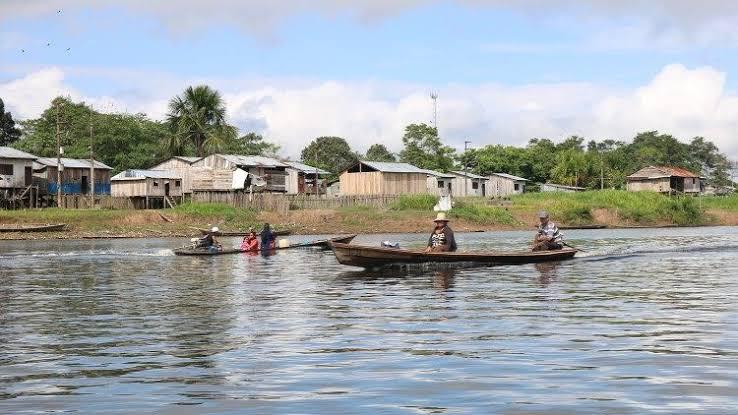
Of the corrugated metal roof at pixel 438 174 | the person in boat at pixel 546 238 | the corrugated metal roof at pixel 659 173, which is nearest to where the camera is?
the person in boat at pixel 546 238

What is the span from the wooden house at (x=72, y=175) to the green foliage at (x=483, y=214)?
94.3 feet

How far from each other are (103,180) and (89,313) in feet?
211

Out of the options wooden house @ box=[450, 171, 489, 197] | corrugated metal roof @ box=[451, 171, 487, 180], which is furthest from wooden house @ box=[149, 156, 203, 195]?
corrugated metal roof @ box=[451, 171, 487, 180]

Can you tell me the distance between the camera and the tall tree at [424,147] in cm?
9894

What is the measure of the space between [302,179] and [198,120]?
10623 millimetres

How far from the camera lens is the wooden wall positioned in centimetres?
8081

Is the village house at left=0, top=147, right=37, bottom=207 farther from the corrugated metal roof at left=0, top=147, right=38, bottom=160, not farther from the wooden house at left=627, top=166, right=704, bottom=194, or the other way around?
the wooden house at left=627, top=166, right=704, bottom=194

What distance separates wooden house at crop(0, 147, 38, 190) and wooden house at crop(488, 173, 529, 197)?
152 ft

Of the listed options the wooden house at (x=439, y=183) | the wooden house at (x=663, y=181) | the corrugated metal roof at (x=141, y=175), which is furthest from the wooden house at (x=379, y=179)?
the wooden house at (x=663, y=181)

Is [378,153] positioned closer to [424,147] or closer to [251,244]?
[424,147]

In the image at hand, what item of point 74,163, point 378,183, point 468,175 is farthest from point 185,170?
point 468,175

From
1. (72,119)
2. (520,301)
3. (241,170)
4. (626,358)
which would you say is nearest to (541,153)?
(241,170)

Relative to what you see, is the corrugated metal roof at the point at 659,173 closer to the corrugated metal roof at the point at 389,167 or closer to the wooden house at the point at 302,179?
the corrugated metal roof at the point at 389,167

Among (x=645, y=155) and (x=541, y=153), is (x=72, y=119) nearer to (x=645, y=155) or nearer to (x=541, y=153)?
(x=541, y=153)
